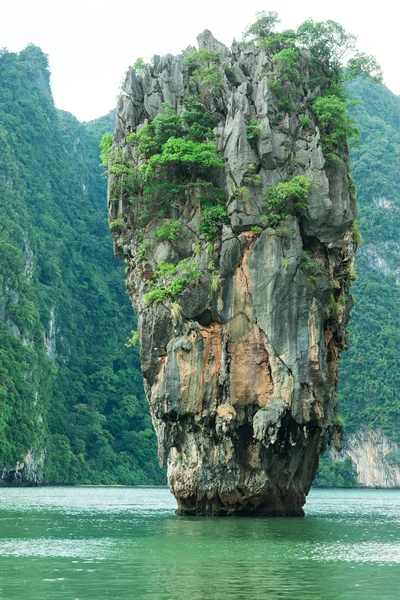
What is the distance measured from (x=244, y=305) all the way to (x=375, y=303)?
94.5 meters

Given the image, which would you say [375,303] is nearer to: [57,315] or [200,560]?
[57,315]

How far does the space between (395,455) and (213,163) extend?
8097 cm

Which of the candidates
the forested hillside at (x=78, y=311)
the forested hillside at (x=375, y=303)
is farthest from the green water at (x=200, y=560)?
the forested hillside at (x=375, y=303)

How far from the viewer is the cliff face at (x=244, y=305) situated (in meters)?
29.6

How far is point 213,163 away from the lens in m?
31.0

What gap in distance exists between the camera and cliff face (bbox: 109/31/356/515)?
2962 centimetres

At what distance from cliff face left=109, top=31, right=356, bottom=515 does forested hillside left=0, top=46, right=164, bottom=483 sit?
49.1m

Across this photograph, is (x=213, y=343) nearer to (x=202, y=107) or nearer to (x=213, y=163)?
(x=213, y=163)

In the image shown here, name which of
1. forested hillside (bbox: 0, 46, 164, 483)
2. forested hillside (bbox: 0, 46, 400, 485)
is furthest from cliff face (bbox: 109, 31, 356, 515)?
forested hillside (bbox: 0, 46, 164, 483)

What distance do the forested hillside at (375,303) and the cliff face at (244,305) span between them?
246 feet

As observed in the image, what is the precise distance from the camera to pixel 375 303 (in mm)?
122312

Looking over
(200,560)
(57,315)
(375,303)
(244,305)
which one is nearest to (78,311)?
(57,315)

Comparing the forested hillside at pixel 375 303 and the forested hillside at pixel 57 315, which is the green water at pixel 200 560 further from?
the forested hillside at pixel 375 303

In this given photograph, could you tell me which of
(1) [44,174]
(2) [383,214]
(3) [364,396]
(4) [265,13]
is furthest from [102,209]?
(4) [265,13]
